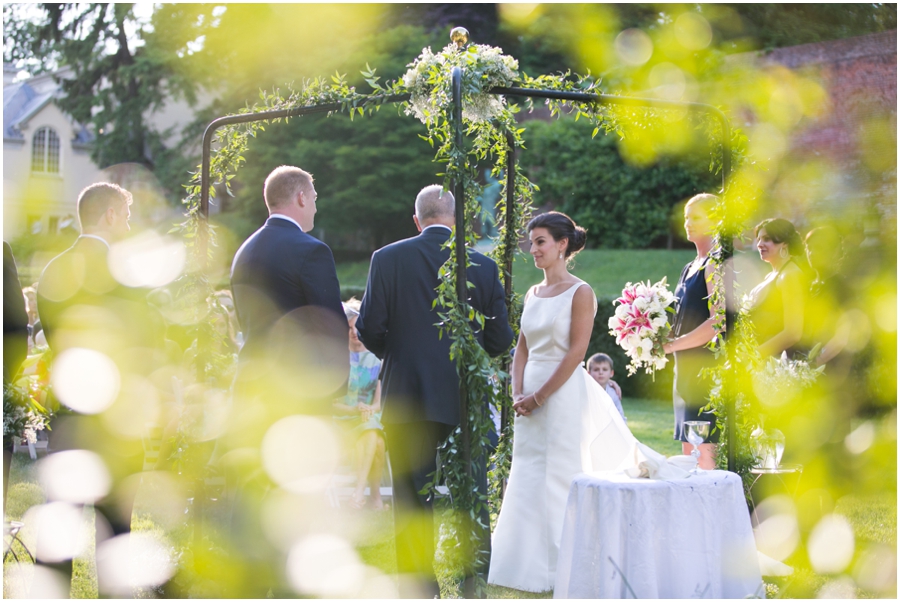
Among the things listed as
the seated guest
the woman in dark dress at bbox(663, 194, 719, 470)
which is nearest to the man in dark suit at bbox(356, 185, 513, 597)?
the woman in dark dress at bbox(663, 194, 719, 470)

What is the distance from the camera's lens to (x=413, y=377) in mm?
4344

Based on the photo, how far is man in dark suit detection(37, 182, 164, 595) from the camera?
3973mm

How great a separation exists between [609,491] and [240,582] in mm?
2135

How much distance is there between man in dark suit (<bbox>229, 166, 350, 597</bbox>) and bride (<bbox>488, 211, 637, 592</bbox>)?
1.23m

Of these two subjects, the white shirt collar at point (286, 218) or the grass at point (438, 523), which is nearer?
the white shirt collar at point (286, 218)

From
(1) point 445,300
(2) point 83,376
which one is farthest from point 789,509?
(2) point 83,376

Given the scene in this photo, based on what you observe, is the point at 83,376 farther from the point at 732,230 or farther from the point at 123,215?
the point at 732,230

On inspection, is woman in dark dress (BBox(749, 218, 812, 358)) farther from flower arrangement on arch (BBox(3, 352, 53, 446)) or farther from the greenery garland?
flower arrangement on arch (BBox(3, 352, 53, 446))

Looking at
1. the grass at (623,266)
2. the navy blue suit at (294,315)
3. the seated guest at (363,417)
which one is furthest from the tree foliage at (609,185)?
the navy blue suit at (294,315)

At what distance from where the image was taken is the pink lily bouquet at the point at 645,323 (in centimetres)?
512

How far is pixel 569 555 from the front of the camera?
3934mm

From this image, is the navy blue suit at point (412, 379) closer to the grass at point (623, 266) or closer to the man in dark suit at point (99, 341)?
the man in dark suit at point (99, 341)

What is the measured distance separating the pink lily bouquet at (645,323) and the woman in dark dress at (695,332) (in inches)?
3.6

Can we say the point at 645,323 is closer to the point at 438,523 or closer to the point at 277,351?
the point at 277,351
